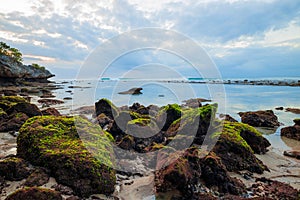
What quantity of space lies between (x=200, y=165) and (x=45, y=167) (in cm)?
420

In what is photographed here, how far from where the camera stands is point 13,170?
5102mm

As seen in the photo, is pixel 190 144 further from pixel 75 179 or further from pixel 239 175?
pixel 75 179

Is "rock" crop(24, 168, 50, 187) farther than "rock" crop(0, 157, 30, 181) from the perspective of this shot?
No

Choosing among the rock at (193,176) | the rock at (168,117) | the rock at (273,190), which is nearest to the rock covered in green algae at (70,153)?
the rock at (193,176)

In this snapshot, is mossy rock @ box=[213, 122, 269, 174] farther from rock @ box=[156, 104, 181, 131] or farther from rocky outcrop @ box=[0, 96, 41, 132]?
rocky outcrop @ box=[0, 96, 41, 132]

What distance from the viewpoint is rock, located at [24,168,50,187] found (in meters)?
4.84

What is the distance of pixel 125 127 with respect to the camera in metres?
10.2

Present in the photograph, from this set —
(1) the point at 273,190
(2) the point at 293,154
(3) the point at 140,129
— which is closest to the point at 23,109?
(3) the point at 140,129

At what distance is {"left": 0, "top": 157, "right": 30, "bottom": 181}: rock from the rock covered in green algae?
40cm

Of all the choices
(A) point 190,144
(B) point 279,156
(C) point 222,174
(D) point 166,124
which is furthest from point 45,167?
(B) point 279,156

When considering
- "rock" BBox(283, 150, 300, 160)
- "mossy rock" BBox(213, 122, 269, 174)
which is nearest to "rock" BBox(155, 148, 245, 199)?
"mossy rock" BBox(213, 122, 269, 174)

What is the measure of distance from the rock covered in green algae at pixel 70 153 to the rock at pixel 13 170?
1.30 feet

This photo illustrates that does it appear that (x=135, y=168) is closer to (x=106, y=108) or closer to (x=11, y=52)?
(x=106, y=108)

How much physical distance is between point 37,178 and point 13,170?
0.68 metres
